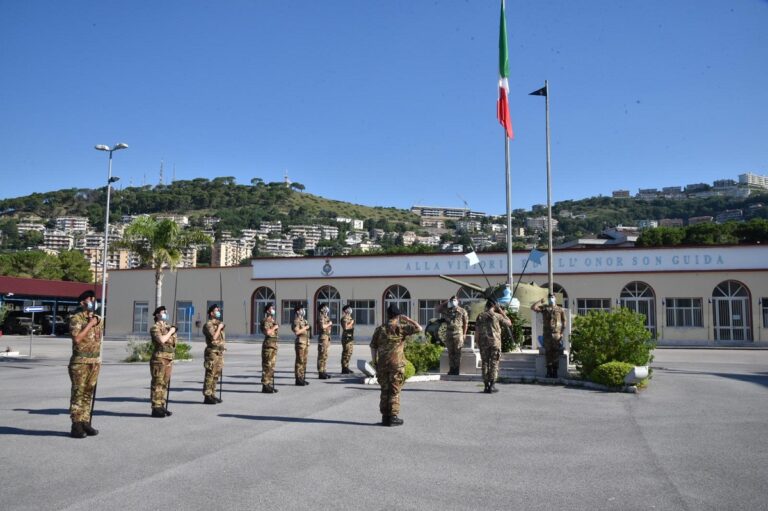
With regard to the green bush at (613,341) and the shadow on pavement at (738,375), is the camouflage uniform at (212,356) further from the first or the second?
the shadow on pavement at (738,375)

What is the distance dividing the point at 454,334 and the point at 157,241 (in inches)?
866

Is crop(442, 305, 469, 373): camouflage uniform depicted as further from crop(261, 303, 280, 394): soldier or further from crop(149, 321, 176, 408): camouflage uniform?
crop(149, 321, 176, 408): camouflage uniform

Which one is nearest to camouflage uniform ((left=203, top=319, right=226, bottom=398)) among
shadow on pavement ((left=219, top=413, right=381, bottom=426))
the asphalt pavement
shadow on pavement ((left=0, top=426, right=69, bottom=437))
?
the asphalt pavement

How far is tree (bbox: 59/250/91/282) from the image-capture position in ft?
260

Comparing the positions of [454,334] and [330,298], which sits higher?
[330,298]

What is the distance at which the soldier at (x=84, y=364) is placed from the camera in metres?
8.50

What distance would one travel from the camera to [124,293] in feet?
160

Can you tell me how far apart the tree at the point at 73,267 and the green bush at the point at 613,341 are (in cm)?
7705

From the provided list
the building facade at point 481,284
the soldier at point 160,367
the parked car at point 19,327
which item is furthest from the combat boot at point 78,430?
the parked car at point 19,327

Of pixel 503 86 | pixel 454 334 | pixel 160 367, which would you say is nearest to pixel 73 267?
pixel 503 86

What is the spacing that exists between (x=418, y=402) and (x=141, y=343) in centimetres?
1428

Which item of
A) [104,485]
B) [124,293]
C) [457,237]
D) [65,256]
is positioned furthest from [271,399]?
[457,237]

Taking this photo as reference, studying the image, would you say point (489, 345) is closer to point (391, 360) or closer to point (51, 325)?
point (391, 360)

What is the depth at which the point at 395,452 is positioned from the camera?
7758mm
